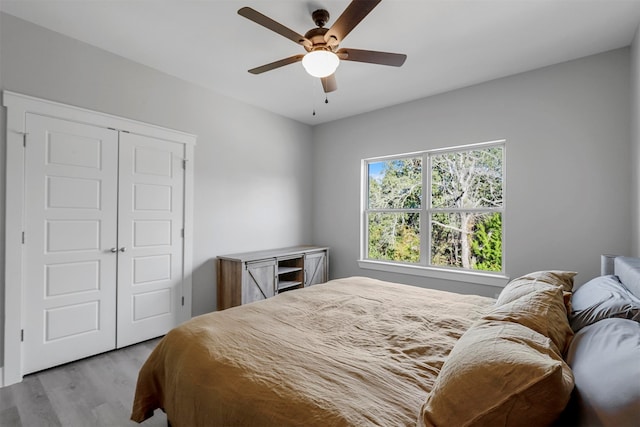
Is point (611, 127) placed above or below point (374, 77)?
below

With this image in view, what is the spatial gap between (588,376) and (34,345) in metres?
3.52

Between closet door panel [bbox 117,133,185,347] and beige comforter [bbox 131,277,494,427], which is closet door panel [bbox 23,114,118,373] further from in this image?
beige comforter [bbox 131,277,494,427]

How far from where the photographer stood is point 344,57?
2141 millimetres

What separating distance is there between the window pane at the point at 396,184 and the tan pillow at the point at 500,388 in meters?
3.17

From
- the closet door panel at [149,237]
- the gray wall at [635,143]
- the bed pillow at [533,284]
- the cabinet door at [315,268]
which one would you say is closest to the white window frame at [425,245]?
the cabinet door at [315,268]

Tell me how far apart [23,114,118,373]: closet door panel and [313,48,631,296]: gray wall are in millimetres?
3395

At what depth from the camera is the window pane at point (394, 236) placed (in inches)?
154

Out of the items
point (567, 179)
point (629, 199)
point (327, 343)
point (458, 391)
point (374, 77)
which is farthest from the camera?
point (374, 77)

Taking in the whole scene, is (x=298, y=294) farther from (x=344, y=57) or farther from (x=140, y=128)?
(x=140, y=128)

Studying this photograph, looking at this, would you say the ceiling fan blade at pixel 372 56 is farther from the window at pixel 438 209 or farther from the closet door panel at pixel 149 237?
the closet door panel at pixel 149 237

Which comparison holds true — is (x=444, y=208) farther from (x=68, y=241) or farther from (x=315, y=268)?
(x=68, y=241)

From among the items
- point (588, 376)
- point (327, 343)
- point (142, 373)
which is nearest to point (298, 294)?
point (327, 343)

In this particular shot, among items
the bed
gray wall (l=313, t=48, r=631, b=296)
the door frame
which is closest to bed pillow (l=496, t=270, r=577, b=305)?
the bed

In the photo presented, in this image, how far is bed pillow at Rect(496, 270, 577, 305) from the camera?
1416 millimetres
